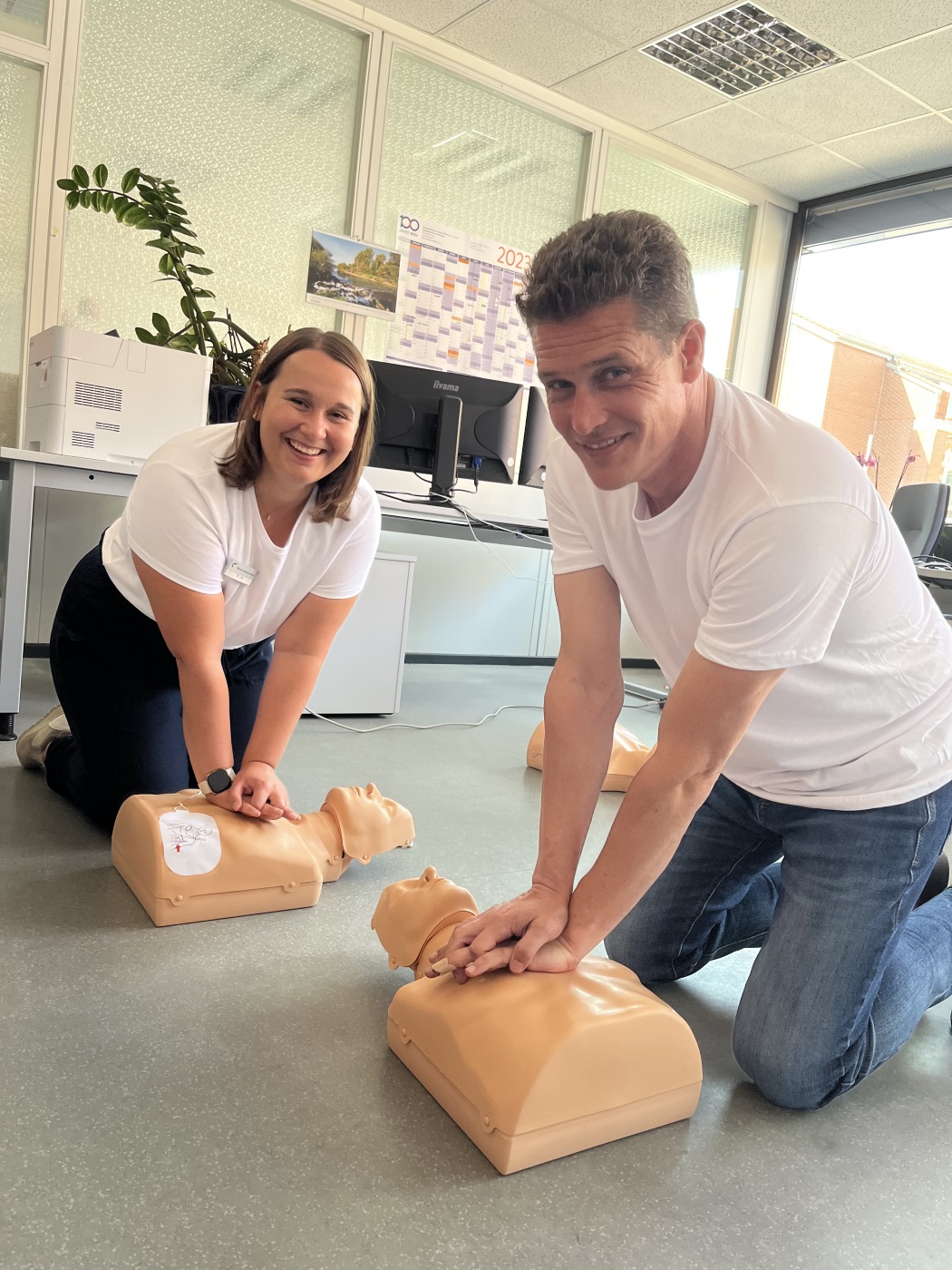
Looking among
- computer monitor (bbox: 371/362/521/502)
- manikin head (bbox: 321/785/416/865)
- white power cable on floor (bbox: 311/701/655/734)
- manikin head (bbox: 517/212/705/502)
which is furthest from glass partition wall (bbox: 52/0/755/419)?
manikin head (bbox: 517/212/705/502)

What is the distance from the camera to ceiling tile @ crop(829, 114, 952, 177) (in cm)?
412

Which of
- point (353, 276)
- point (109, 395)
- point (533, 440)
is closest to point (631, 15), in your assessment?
point (353, 276)

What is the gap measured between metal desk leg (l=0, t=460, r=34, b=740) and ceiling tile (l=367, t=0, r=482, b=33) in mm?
2587

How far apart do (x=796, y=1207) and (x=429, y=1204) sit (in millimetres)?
375

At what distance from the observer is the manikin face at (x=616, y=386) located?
→ 90cm

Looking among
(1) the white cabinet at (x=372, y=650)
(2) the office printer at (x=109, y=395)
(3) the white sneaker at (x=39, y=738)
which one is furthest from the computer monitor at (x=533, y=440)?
(3) the white sneaker at (x=39, y=738)

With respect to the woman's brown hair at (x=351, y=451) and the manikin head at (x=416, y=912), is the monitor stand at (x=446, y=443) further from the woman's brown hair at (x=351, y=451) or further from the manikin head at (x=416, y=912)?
the manikin head at (x=416, y=912)

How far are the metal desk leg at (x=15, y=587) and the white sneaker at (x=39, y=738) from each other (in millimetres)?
242

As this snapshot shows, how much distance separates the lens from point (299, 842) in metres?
1.54

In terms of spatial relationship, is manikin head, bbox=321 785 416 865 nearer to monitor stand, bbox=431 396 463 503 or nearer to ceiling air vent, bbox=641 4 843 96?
monitor stand, bbox=431 396 463 503

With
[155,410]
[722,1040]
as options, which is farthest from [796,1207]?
[155,410]

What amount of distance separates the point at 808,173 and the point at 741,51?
47.2 inches

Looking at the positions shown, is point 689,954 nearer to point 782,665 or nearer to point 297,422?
point 782,665

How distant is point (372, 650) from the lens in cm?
293
